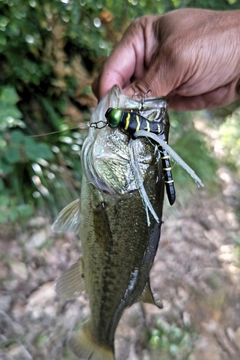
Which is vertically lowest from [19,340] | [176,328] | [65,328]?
[176,328]

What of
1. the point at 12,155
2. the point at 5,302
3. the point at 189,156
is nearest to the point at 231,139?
the point at 189,156

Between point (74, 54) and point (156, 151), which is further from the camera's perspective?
point (74, 54)

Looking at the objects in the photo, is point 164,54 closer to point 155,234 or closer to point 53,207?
point 155,234

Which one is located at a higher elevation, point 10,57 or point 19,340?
point 10,57

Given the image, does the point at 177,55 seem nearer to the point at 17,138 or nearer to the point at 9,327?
the point at 17,138

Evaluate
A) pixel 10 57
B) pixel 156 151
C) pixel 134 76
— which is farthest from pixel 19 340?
pixel 10 57

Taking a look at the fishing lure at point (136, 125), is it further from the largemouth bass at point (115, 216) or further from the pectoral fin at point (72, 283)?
the pectoral fin at point (72, 283)

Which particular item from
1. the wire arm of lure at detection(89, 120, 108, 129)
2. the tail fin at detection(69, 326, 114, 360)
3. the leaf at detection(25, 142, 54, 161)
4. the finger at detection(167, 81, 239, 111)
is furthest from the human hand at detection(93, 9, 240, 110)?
the tail fin at detection(69, 326, 114, 360)
